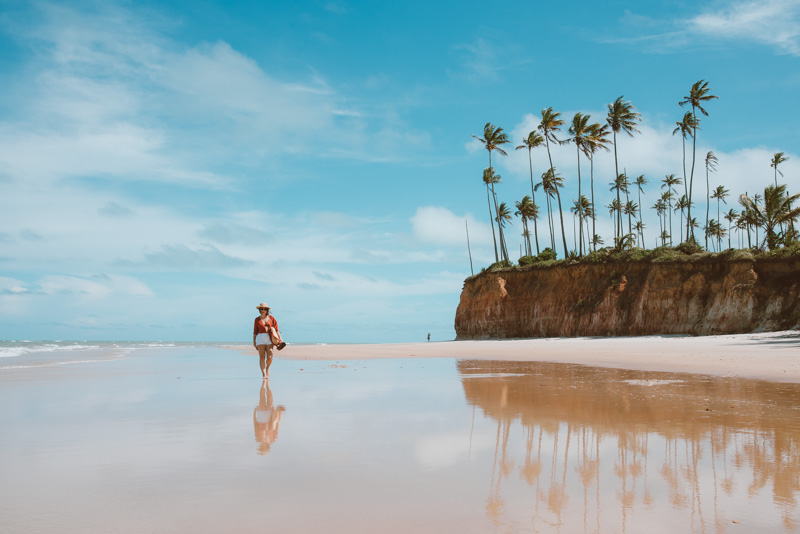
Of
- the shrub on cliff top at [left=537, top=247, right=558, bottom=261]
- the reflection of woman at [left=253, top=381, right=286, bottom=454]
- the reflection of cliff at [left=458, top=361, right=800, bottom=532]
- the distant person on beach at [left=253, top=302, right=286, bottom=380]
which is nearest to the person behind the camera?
the reflection of cliff at [left=458, top=361, right=800, bottom=532]

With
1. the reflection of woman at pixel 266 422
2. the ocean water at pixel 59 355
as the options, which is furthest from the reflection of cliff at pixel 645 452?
the ocean water at pixel 59 355

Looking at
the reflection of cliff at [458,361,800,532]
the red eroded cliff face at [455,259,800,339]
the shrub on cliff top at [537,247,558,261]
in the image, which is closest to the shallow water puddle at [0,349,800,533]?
the reflection of cliff at [458,361,800,532]

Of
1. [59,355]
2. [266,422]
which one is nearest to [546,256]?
[59,355]

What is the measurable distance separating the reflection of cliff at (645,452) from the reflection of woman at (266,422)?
2.25 meters

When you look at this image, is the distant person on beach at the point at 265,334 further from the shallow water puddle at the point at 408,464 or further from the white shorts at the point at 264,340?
the shallow water puddle at the point at 408,464

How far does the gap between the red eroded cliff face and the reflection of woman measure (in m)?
29.8

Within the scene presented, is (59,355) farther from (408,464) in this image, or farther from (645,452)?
(645,452)

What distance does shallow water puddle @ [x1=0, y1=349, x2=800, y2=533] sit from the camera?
126 inches

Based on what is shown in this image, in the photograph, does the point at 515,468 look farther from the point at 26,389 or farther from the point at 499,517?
the point at 26,389

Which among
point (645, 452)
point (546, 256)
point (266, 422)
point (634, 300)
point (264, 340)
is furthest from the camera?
point (546, 256)

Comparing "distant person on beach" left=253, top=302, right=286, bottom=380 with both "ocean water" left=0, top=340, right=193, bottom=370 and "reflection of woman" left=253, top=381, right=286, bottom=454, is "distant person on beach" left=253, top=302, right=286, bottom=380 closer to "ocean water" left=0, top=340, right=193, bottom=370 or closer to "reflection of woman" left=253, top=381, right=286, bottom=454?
"reflection of woman" left=253, top=381, right=286, bottom=454

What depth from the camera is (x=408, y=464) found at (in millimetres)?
4418

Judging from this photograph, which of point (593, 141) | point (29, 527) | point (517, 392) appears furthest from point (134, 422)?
point (593, 141)

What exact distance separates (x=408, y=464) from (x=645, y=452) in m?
2.09
